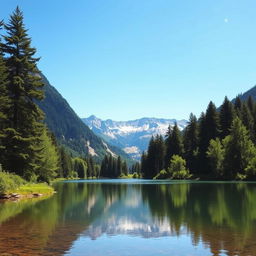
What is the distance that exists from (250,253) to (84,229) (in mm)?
9227

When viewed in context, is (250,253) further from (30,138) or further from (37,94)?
(37,94)

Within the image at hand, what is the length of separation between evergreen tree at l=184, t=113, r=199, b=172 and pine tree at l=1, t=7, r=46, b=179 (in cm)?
8301

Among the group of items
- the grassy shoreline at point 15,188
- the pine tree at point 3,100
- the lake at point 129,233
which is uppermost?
the pine tree at point 3,100

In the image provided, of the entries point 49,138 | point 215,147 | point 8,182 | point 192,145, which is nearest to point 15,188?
point 8,182

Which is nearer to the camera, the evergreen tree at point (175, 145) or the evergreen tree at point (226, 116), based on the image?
the evergreen tree at point (226, 116)

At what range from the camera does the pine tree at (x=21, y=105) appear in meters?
44.6

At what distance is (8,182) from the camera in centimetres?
3828

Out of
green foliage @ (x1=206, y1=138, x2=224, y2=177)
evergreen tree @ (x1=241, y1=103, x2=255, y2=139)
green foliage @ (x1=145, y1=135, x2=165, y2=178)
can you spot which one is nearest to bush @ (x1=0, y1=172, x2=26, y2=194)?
green foliage @ (x1=206, y1=138, x2=224, y2=177)

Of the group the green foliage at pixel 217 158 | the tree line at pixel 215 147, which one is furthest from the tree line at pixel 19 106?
the green foliage at pixel 217 158

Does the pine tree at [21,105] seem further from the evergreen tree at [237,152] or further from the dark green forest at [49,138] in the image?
the evergreen tree at [237,152]

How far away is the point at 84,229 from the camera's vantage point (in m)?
19.3

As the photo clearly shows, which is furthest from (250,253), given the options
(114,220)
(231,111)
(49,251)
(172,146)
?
(172,146)

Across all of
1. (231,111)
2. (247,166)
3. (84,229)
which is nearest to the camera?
(84,229)

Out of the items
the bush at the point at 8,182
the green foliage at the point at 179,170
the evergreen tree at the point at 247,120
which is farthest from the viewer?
the green foliage at the point at 179,170
